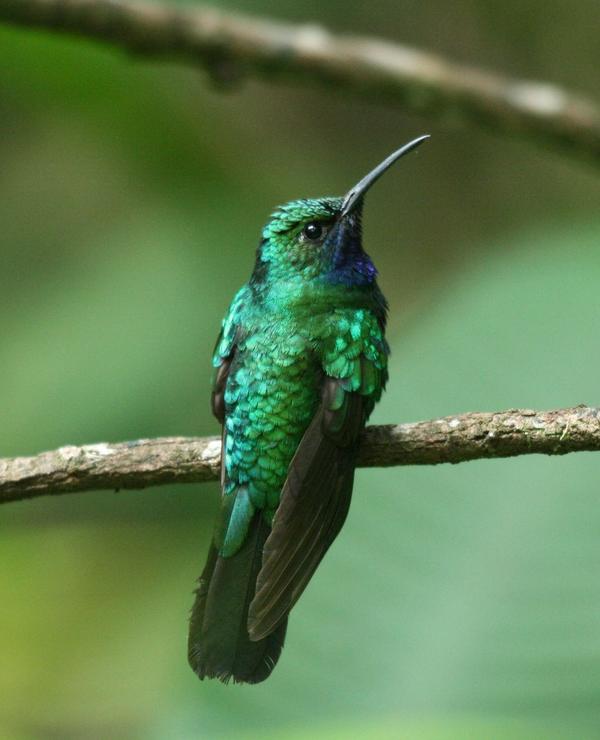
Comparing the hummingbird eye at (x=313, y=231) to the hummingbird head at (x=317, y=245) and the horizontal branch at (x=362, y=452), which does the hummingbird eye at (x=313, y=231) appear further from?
the horizontal branch at (x=362, y=452)

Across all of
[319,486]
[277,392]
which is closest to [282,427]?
[277,392]

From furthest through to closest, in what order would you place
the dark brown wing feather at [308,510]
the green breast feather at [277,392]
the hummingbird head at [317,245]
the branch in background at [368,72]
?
the branch in background at [368,72] < the hummingbird head at [317,245] < the green breast feather at [277,392] < the dark brown wing feather at [308,510]

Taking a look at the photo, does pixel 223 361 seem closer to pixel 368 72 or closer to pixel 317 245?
pixel 317 245

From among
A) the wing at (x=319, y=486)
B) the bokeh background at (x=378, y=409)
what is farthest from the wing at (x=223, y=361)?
the bokeh background at (x=378, y=409)

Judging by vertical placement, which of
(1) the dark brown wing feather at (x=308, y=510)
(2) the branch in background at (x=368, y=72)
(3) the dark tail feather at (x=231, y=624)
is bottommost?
(3) the dark tail feather at (x=231, y=624)

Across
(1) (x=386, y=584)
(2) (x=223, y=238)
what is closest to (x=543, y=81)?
(2) (x=223, y=238)

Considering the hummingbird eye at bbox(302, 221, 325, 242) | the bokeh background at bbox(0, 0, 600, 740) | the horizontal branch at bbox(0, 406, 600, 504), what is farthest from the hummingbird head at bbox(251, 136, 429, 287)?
the horizontal branch at bbox(0, 406, 600, 504)

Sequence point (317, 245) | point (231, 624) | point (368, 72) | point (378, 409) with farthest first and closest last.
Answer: point (368, 72), point (378, 409), point (317, 245), point (231, 624)
